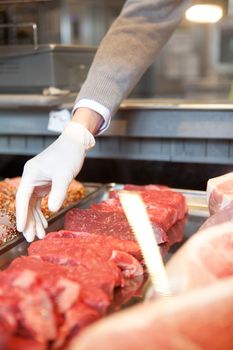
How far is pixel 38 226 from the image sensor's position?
1.57 metres

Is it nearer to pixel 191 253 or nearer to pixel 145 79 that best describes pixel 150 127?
pixel 191 253

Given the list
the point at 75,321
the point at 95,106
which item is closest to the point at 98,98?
the point at 95,106

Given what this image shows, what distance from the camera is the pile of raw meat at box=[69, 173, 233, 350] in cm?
78

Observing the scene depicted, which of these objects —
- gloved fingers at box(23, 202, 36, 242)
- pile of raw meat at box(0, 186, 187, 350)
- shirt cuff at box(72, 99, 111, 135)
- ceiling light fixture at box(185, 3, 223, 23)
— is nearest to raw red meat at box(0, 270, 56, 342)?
pile of raw meat at box(0, 186, 187, 350)

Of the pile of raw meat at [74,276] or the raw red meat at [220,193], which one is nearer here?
the pile of raw meat at [74,276]

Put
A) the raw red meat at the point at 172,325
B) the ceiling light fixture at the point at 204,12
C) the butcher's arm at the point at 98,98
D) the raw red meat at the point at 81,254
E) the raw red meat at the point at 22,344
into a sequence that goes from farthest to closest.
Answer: the ceiling light fixture at the point at 204,12 → the butcher's arm at the point at 98,98 → the raw red meat at the point at 81,254 → the raw red meat at the point at 22,344 → the raw red meat at the point at 172,325

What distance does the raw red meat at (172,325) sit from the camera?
78cm

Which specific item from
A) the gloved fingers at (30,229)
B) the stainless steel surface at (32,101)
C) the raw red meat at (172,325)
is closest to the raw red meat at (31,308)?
the raw red meat at (172,325)

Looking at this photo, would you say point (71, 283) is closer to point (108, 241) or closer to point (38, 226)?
point (108, 241)

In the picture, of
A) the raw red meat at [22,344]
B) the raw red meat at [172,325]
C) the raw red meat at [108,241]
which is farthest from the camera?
the raw red meat at [108,241]

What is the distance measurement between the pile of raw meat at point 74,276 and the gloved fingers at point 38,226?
0.09 metres

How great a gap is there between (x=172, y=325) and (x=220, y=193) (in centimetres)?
79

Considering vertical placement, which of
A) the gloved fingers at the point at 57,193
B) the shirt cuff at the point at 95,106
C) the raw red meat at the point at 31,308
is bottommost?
the raw red meat at the point at 31,308

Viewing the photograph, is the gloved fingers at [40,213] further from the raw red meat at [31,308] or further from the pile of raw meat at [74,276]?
the raw red meat at [31,308]
